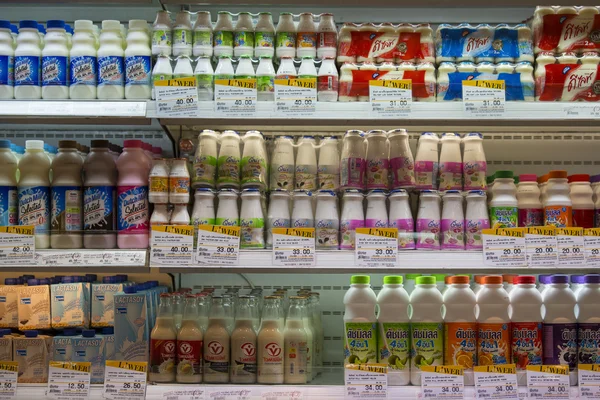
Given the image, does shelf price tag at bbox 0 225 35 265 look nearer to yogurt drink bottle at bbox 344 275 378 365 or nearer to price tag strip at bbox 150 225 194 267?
price tag strip at bbox 150 225 194 267

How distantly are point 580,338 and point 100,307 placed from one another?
Answer: 1751 millimetres

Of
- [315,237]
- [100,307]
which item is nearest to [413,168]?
[315,237]

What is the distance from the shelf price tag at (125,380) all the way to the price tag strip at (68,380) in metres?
0.07

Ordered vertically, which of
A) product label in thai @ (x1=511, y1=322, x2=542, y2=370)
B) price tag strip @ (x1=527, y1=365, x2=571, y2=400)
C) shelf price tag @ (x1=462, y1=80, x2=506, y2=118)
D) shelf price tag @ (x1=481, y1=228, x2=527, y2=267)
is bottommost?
price tag strip @ (x1=527, y1=365, x2=571, y2=400)

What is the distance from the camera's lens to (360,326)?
73.5 inches

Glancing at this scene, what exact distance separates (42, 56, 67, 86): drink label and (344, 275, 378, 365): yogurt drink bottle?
47.9 inches

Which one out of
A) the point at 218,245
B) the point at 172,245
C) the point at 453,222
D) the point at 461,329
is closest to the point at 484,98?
the point at 453,222

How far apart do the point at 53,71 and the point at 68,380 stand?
103 cm

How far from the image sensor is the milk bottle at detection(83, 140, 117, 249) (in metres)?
1.89

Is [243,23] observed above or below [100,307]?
above

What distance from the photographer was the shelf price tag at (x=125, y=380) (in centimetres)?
180

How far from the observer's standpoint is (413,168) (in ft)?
6.51

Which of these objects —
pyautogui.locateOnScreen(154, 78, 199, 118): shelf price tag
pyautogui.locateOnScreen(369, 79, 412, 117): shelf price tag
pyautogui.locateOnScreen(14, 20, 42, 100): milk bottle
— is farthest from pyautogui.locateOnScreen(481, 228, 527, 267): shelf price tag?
pyautogui.locateOnScreen(14, 20, 42, 100): milk bottle

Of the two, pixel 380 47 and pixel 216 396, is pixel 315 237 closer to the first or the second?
pixel 216 396
